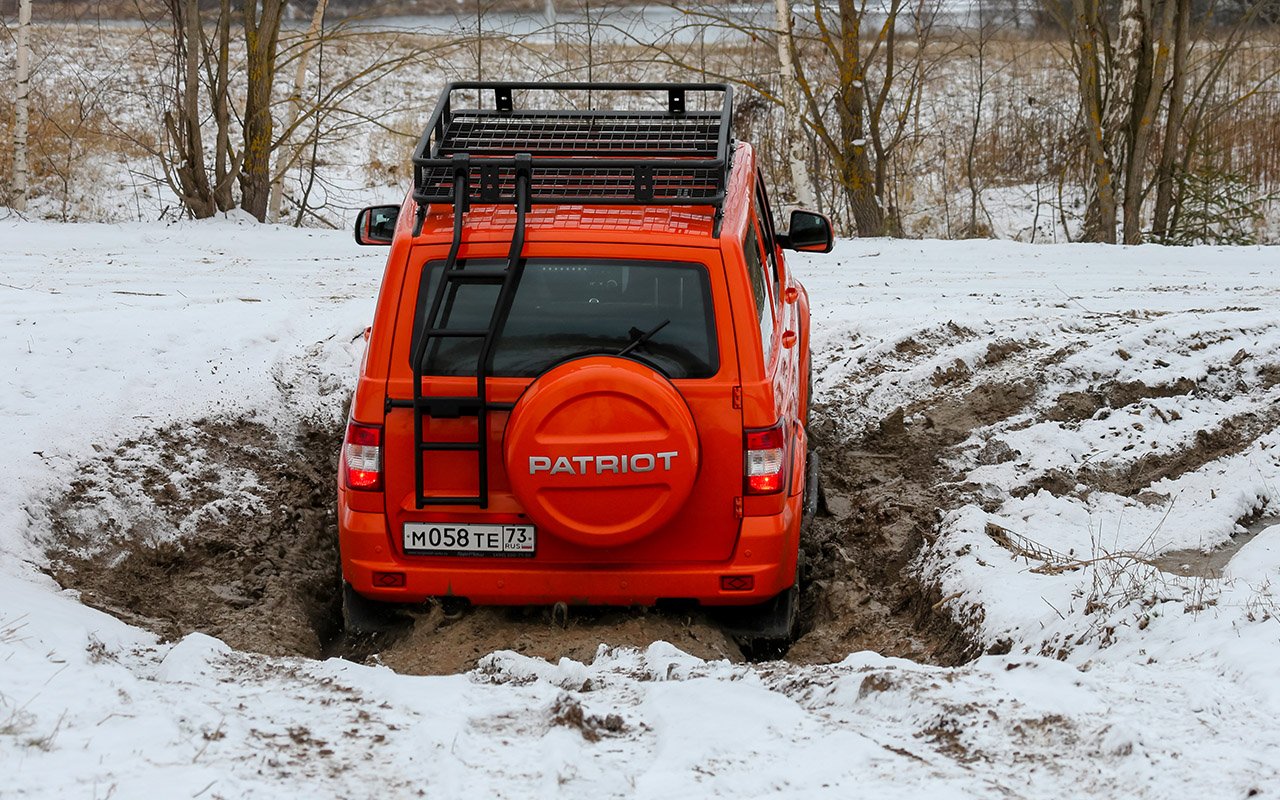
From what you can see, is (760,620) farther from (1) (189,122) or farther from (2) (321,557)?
(1) (189,122)

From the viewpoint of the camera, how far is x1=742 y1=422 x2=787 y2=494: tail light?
15.0ft

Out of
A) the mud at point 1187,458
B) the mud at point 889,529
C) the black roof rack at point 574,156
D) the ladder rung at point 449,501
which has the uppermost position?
the black roof rack at point 574,156

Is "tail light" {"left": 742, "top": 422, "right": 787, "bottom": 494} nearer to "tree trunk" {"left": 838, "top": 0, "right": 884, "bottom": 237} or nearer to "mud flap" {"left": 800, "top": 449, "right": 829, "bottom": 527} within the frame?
"mud flap" {"left": 800, "top": 449, "right": 829, "bottom": 527}

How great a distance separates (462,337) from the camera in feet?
15.0

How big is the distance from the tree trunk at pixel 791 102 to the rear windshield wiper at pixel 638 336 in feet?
36.3

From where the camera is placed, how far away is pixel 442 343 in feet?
15.3

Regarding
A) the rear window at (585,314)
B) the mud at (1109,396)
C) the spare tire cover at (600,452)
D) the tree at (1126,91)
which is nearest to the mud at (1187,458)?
the mud at (1109,396)

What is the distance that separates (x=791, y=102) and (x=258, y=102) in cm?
671

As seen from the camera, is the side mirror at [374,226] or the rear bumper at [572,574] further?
the side mirror at [374,226]

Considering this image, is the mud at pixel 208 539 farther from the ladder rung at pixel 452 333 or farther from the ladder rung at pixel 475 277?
the ladder rung at pixel 475 277

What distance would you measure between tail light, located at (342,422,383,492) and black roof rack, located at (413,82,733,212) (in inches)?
35.3

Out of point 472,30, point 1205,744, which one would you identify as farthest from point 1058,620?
point 472,30

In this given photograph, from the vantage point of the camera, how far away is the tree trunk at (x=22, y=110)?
16.5m

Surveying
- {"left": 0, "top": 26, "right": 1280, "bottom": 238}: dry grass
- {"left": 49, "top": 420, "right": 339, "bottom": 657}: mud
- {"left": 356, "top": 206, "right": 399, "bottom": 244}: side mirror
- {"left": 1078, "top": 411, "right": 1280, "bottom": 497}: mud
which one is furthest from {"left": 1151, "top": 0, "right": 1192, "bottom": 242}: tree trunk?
{"left": 49, "top": 420, "right": 339, "bottom": 657}: mud
